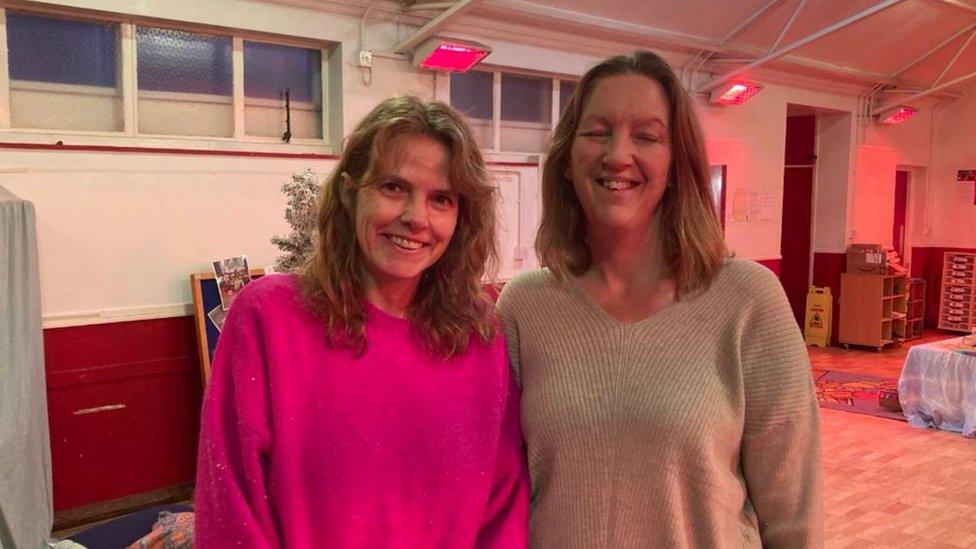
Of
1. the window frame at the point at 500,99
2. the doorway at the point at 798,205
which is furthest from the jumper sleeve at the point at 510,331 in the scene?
the doorway at the point at 798,205

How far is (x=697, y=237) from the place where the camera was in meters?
1.32

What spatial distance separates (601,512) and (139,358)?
3.54 m

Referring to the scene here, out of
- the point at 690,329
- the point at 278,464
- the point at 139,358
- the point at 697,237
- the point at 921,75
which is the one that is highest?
the point at 921,75

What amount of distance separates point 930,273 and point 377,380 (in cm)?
1087

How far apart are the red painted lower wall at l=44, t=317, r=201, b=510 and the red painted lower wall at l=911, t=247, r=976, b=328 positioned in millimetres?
9552

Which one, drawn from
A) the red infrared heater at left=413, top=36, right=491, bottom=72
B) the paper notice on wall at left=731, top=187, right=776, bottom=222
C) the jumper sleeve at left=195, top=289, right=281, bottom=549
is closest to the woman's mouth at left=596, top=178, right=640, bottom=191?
the jumper sleeve at left=195, top=289, right=281, bottom=549

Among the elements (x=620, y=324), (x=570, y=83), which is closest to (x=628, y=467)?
(x=620, y=324)

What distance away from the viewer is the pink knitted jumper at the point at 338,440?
42.9 inches

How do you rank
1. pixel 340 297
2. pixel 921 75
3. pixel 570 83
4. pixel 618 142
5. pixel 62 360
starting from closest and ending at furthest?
pixel 340 297
pixel 618 142
pixel 62 360
pixel 570 83
pixel 921 75

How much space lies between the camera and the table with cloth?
5.36 m

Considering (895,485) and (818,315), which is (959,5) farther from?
(895,485)

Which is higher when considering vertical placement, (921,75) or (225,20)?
(921,75)

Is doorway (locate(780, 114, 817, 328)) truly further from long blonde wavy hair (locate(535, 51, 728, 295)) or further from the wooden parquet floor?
long blonde wavy hair (locate(535, 51, 728, 295))

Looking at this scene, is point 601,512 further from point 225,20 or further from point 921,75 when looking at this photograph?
point 921,75
